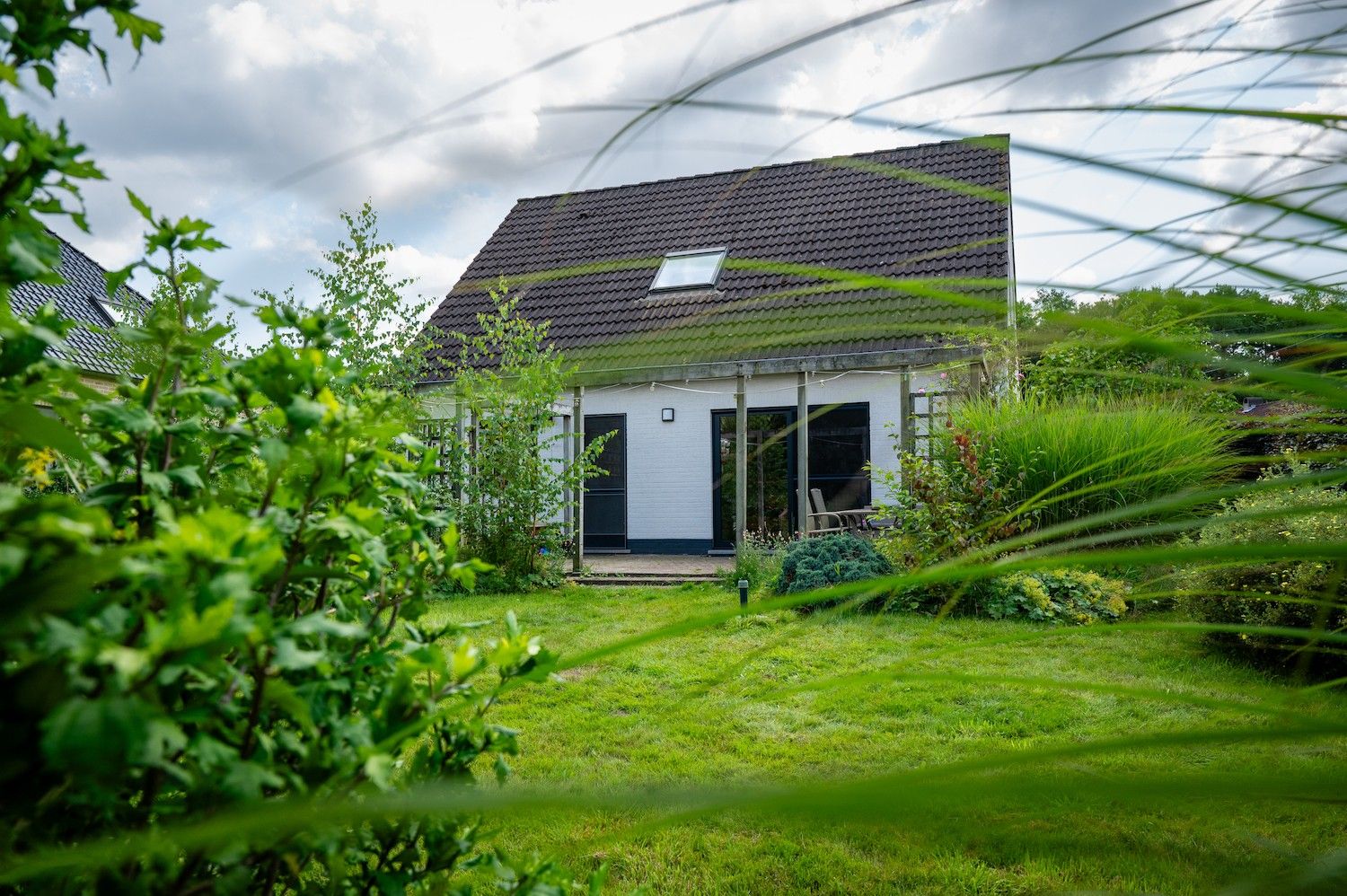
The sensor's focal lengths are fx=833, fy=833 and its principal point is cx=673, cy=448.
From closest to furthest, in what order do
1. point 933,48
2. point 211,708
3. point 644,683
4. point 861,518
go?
point 211,708, point 933,48, point 644,683, point 861,518

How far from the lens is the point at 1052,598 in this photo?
5.79 metres

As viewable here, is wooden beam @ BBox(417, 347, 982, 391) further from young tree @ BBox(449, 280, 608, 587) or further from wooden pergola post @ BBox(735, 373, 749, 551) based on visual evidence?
young tree @ BBox(449, 280, 608, 587)

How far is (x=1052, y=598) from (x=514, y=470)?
4878mm

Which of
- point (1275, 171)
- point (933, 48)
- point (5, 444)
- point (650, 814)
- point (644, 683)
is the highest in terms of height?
point (933, 48)

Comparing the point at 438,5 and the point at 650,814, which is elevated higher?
the point at 438,5

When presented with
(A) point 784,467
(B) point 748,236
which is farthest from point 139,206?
(A) point 784,467

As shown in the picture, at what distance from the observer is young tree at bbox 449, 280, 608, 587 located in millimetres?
7980

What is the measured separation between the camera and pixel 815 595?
55 cm

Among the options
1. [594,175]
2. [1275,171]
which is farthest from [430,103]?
[1275,171]

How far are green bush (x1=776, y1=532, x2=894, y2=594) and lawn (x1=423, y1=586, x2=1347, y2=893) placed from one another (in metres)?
0.55

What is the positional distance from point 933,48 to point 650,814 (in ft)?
2.82

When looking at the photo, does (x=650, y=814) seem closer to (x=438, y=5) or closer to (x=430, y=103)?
(x=430, y=103)

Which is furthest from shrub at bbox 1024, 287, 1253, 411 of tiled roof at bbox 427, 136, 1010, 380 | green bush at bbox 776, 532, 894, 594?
tiled roof at bbox 427, 136, 1010, 380

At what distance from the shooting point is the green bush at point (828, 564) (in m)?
5.98
